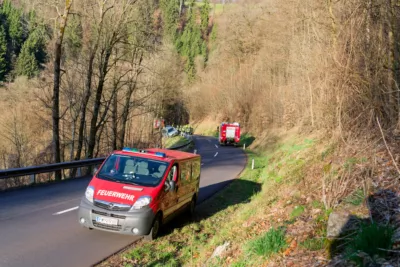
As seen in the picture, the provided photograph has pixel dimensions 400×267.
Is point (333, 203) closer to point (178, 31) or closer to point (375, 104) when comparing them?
point (375, 104)

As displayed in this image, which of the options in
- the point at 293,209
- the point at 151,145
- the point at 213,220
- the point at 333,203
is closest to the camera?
the point at 333,203

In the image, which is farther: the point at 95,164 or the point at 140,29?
the point at 140,29

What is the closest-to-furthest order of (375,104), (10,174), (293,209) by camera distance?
(293,209), (375,104), (10,174)

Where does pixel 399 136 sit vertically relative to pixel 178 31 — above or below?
below

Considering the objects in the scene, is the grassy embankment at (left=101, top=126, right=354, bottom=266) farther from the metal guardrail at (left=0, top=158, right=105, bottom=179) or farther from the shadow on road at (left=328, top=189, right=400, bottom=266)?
the metal guardrail at (left=0, top=158, right=105, bottom=179)

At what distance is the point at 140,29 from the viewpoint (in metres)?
23.4

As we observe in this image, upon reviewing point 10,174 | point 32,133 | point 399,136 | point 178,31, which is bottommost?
point 32,133

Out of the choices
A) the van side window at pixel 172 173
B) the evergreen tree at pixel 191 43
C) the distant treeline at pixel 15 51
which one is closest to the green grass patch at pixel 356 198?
the van side window at pixel 172 173

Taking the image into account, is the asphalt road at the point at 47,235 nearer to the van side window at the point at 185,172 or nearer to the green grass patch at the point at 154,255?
the green grass patch at the point at 154,255

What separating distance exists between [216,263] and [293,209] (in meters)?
2.55

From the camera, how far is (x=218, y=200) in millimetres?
14953

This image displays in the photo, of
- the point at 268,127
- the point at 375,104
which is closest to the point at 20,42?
the point at 268,127

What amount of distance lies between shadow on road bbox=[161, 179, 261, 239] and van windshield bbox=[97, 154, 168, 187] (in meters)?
1.50

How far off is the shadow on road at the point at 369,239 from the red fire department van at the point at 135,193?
4.08 metres
